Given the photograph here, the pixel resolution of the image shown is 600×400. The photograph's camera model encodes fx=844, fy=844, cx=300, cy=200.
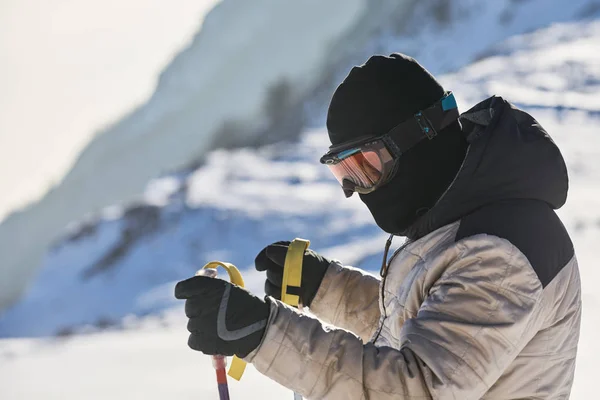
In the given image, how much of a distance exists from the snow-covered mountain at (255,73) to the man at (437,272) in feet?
25.1

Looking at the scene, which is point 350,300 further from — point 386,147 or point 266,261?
point 386,147

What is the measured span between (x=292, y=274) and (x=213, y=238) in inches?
203

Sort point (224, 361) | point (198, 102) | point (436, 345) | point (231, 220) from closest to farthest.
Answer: point (436, 345), point (224, 361), point (231, 220), point (198, 102)

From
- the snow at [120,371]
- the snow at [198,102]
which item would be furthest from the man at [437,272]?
the snow at [198,102]

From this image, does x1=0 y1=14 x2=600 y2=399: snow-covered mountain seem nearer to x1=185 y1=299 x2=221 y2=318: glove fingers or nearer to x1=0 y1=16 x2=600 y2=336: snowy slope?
x1=0 y1=16 x2=600 y2=336: snowy slope

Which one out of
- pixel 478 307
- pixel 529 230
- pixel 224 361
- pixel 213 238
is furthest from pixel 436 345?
pixel 213 238

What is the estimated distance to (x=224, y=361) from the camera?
6.14 ft

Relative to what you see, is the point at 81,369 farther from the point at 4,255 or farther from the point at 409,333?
the point at 4,255

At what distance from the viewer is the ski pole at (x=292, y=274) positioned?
2.17m

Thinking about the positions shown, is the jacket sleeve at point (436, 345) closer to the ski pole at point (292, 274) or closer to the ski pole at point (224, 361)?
the ski pole at point (224, 361)

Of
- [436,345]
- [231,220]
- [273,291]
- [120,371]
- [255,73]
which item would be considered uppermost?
[255,73]

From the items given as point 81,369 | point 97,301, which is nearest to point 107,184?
point 97,301

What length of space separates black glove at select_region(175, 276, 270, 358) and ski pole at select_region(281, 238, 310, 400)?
592mm

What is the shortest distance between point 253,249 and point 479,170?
5.45 meters
